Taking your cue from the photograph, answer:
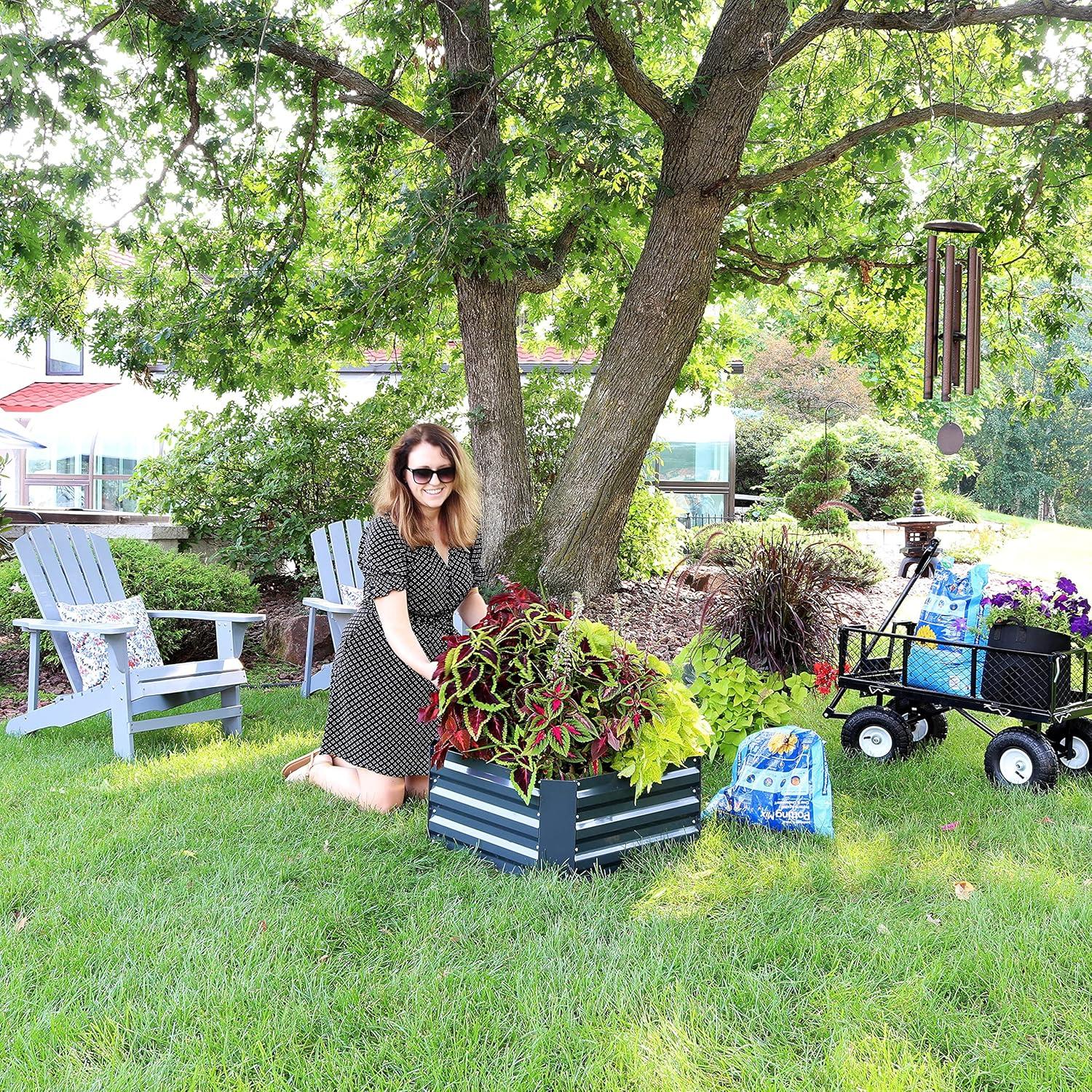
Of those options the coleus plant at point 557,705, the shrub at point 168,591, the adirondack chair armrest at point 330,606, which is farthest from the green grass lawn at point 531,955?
the shrub at point 168,591

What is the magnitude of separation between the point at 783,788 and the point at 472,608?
1.39 metres

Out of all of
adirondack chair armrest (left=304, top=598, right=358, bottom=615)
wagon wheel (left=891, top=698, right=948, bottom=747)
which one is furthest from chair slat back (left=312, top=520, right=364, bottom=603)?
wagon wheel (left=891, top=698, right=948, bottom=747)

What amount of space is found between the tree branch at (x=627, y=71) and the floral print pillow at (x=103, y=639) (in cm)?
391

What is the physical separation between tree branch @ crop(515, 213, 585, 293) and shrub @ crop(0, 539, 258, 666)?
2801 mm

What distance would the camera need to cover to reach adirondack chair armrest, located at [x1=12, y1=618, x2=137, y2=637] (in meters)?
4.44

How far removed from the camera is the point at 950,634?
165 inches

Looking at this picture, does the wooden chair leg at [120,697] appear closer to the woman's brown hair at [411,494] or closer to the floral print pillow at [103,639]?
the floral print pillow at [103,639]

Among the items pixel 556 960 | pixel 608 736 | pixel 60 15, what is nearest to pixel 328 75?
pixel 60 15

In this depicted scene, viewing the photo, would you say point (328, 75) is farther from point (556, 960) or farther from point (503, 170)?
point (556, 960)

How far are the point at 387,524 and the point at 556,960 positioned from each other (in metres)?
1.82

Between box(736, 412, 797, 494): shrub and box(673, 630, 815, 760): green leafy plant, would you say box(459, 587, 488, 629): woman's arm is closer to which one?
box(673, 630, 815, 760): green leafy plant

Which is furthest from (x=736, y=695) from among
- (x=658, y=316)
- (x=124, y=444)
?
(x=124, y=444)

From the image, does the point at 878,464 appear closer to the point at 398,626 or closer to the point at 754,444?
the point at 754,444

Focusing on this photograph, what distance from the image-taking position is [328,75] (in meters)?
5.72
